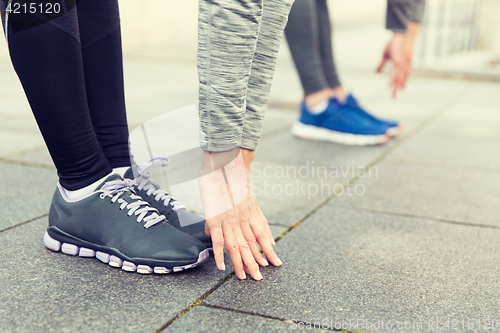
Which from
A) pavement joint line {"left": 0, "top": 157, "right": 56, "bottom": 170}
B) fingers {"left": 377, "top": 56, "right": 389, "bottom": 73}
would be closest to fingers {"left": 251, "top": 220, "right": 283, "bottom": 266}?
pavement joint line {"left": 0, "top": 157, "right": 56, "bottom": 170}

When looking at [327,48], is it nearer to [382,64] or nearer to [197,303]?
[382,64]

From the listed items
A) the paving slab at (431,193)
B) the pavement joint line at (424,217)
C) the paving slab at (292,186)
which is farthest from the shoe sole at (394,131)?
the pavement joint line at (424,217)

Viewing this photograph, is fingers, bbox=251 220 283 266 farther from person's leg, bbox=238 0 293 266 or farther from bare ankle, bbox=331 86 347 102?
bare ankle, bbox=331 86 347 102

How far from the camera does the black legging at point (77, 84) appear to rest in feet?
4.25

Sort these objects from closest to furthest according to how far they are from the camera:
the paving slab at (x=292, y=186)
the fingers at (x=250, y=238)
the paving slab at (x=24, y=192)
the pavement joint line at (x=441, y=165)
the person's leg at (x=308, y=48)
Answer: the fingers at (x=250, y=238) → the paving slab at (x=24, y=192) → the paving slab at (x=292, y=186) → the pavement joint line at (x=441, y=165) → the person's leg at (x=308, y=48)

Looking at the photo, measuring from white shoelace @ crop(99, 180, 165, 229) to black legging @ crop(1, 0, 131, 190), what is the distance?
5 cm

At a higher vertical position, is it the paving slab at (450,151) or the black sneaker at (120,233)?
the black sneaker at (120,233)

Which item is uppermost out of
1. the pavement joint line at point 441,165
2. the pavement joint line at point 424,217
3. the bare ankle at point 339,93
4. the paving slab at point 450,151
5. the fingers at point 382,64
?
the fingers at point 382,64

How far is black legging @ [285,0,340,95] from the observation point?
2.95m

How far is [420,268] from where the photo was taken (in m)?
1.47

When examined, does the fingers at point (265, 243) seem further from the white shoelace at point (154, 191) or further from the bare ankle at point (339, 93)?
the bare ankle at point (339, 93)

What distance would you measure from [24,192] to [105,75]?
0.74m

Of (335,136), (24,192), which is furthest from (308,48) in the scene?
(24,192)

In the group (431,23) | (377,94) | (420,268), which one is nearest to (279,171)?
(420,268)
